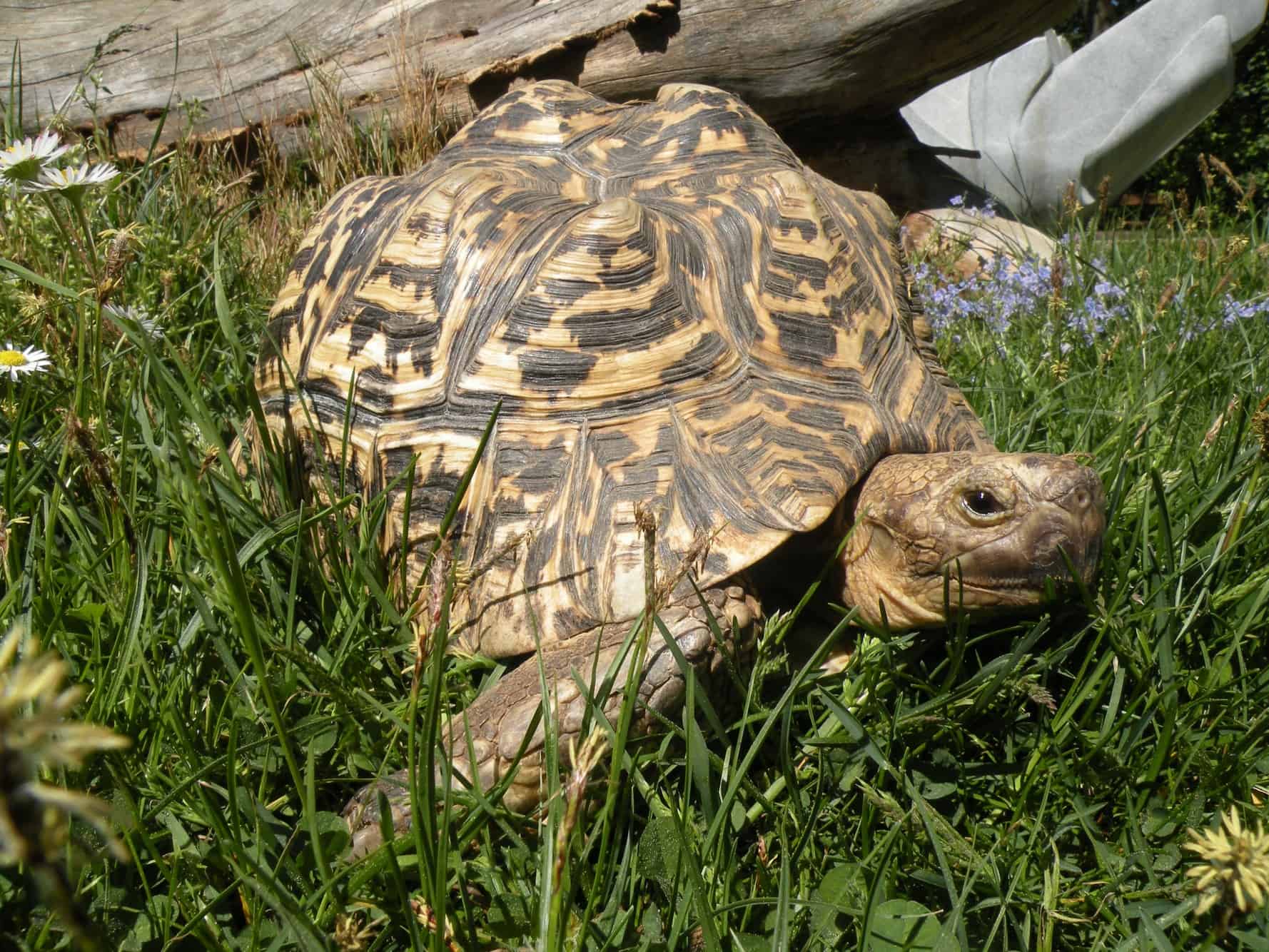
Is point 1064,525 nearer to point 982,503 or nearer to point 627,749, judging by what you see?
point 982,503

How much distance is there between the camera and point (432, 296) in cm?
209

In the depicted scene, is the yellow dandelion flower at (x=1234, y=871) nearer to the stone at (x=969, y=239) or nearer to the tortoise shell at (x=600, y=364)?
the tortoise shell at (x=600, y=364)

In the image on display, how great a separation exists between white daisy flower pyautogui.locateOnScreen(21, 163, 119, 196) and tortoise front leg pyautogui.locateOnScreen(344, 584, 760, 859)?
1.17 m

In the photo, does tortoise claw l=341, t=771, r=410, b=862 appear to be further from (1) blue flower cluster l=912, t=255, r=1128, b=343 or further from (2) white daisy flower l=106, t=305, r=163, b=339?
(1) blue flower cluster l=912, t=255, r=1128, b=343

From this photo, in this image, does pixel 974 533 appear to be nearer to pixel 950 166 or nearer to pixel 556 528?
pixel 556 528

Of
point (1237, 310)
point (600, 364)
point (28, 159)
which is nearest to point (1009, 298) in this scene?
point (1237, 310)

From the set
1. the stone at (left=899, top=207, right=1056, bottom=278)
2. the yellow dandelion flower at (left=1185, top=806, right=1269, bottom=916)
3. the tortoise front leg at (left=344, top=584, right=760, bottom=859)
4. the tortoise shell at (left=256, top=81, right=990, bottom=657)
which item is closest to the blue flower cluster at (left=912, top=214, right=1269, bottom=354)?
the stone at (left=899, top=207, right=1056, bottom=278)

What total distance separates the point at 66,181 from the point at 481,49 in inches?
132

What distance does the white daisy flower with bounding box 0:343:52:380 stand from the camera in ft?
6.63

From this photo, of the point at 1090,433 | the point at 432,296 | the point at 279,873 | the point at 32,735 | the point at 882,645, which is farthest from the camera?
the point at 1090,433

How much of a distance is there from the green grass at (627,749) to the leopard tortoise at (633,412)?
0.13 metres

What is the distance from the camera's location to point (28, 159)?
1.78 m

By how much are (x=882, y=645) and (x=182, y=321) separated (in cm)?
238

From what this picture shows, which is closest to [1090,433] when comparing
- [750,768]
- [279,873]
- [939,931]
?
[750,768]
